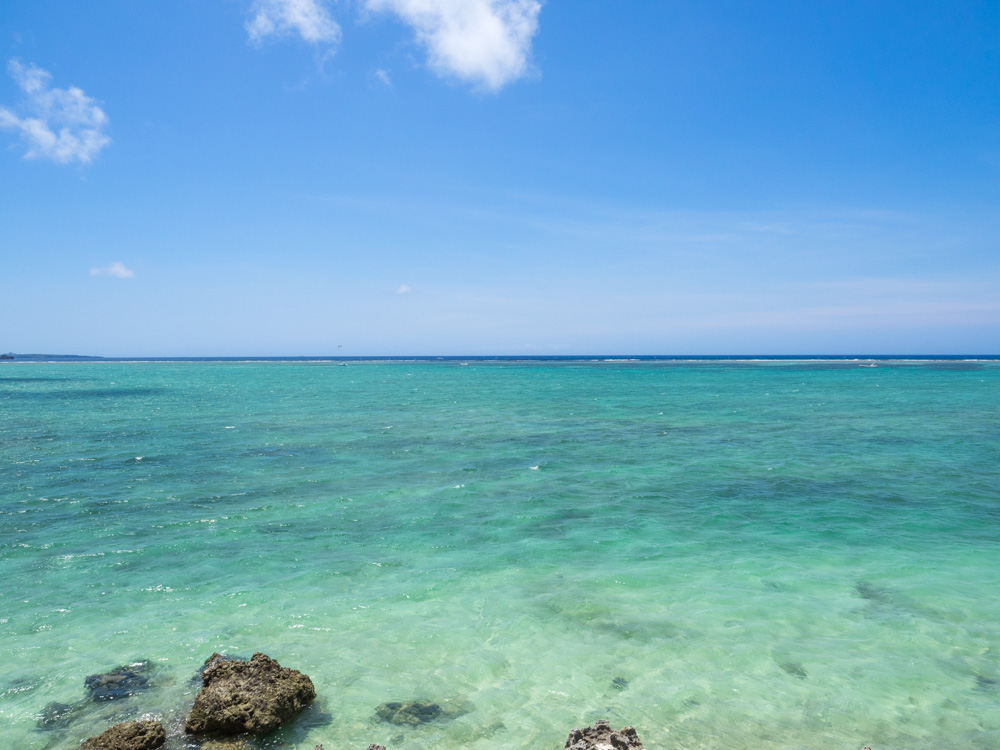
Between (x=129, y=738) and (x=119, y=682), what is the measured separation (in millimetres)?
1978

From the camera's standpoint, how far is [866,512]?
651 inches

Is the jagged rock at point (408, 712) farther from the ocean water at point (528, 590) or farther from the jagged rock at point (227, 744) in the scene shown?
the jagged rock at point (227, 744)

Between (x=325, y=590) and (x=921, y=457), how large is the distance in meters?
25.2

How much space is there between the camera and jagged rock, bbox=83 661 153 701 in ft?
25.1

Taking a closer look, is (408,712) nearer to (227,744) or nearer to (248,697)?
(248,697)

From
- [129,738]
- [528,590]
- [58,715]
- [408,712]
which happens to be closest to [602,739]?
[408,712]

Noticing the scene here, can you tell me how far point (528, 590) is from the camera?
1131 cm

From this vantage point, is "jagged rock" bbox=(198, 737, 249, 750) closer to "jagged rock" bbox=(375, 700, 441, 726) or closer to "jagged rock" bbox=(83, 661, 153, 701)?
"jagged rock" bbox=(375, 700, 441, 726)

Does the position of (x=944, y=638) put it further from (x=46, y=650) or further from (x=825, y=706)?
(x=46, y=650)

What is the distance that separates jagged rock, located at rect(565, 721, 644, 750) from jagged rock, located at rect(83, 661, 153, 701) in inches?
233

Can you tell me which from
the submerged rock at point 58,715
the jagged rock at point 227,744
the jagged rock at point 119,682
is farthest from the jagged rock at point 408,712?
the submerged rock at point 58,715

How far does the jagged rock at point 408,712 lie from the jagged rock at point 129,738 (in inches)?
98.6

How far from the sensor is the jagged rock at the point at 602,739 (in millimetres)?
5863

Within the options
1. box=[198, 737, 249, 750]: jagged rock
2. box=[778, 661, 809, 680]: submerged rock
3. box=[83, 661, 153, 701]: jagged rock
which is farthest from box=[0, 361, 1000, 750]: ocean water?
box=[198, 737, 249, 750]: jagged rock
